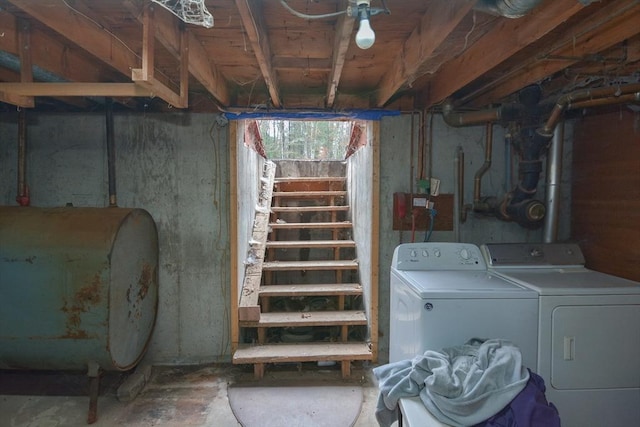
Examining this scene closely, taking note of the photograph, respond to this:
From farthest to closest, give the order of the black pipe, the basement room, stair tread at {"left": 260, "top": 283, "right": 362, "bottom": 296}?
stair tread at {"left": 260, "top": 283, "right": 362, "bottom": 296} < the black pipe < the basement room

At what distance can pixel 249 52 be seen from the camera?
2.06 meters

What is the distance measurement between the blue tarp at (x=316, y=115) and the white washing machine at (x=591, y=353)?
5.55 ft

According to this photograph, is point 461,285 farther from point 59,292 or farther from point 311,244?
point 59,292

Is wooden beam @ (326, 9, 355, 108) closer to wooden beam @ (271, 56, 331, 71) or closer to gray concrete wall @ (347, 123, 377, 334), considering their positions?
wooden beam @ (271, 56, 331, 71)

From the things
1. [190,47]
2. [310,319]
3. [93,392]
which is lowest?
[93,392]

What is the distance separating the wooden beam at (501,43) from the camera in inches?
51.3

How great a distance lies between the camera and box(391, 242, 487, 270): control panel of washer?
7.12 feet

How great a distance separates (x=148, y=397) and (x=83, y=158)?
1.88 meters

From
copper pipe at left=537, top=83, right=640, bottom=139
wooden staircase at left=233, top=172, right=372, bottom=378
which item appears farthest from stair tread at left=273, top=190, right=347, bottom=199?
copper pipe at left=537, top=83, right=640, bottom=139

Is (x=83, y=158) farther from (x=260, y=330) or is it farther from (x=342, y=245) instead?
(x=342, y=245)

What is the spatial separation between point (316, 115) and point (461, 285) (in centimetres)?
171

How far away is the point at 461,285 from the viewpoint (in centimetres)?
174

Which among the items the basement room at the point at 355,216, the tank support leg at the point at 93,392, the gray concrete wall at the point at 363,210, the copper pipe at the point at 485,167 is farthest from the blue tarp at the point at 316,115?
the tank support leg at the point at 93,392

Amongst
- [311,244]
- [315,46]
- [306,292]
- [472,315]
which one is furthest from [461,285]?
[311,244]
